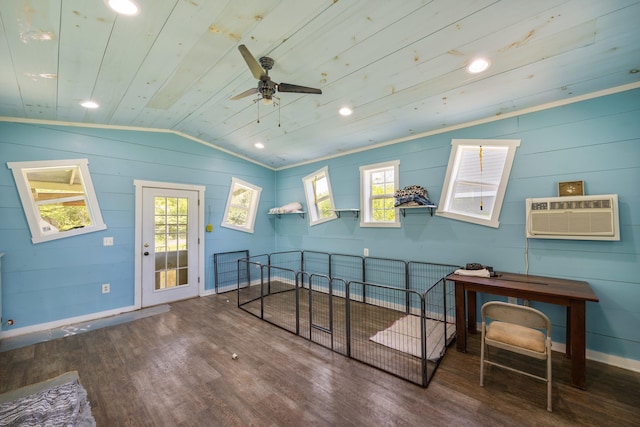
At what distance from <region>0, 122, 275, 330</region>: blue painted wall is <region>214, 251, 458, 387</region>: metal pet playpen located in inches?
57.6

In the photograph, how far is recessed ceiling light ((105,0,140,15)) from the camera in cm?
170

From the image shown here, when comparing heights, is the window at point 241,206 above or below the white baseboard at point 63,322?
above

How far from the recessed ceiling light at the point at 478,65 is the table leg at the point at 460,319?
2129 millimetres

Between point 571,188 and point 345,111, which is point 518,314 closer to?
point 571,188

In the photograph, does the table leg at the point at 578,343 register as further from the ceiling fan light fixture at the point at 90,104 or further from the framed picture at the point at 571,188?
the ceiling fan light fixture at the point at 90,104

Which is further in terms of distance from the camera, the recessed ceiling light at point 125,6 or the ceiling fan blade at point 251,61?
the ceiling fan blade at point 251,61

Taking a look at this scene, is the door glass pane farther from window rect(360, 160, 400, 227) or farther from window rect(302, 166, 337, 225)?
window rect(360, 160, 400, 227)

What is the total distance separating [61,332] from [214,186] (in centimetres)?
304

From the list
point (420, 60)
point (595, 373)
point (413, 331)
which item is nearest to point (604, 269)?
point (595, 373)

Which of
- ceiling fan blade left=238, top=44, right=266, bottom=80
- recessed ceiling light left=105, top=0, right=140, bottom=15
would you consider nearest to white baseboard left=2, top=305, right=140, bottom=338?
recessed ceiling light left=105, top=0, right=140, bottom=15

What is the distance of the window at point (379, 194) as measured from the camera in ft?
13.9

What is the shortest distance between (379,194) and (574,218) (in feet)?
7.97

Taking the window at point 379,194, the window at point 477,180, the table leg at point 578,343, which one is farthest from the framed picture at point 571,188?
the window at point 379,194

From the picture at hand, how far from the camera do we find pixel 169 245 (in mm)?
4570
